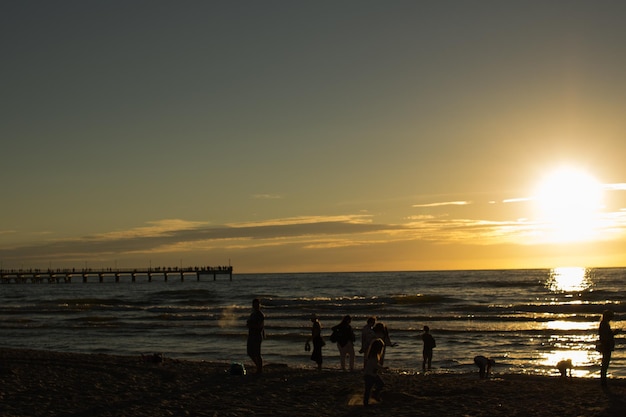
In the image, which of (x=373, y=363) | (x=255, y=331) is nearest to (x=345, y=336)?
(x=255, y=331)

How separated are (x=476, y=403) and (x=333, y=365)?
326 inches

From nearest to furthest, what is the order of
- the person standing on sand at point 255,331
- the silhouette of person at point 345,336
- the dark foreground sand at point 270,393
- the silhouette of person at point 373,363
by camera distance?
the silhouette of person at point 373,363, the dark foreground sand at point 270,393, the person standing on sand at point 255,331, the silhouette of person at point 345,336

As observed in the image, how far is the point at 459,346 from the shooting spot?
2659cm

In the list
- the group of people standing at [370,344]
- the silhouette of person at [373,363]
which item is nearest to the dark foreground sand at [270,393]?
the group of people standing at [370,344]

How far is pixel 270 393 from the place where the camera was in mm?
14266

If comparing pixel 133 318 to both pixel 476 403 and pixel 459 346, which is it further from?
pixel 476 403

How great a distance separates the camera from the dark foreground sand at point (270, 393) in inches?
491

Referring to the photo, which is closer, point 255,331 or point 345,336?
point 255,331

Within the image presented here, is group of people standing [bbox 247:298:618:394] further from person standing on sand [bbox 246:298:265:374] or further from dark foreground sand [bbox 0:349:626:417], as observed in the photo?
dark foreground sand [bbox 0:349:626:417]

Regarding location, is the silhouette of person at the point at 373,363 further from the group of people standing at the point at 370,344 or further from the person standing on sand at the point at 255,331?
the person standing on sand at the point at 255,331

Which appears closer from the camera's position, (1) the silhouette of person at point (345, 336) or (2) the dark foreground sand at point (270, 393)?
(2) the dark foreground sand at point (270, 393)

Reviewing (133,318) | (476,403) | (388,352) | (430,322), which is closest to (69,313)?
(133,318)

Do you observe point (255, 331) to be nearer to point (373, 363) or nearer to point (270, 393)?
point (270, 393)

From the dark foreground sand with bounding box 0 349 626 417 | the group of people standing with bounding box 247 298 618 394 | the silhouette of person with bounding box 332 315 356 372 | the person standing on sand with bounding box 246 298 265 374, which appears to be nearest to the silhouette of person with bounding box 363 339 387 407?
the group of people standing with bounding box 247 298 618 394
